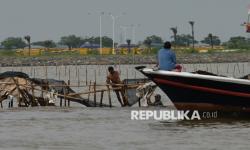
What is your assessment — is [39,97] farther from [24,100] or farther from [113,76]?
[113,76]

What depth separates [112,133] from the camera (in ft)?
64.1

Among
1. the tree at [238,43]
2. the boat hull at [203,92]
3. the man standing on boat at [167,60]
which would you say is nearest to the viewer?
the boat hull at [203,92]

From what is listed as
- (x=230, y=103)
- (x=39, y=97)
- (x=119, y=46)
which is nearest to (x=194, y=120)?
(x=230, y=103)

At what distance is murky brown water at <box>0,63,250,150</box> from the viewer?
17594 mm

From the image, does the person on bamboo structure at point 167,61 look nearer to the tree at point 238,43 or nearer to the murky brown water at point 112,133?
the murky brown water at point 112,133

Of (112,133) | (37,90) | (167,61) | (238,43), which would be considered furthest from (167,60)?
(238,43)

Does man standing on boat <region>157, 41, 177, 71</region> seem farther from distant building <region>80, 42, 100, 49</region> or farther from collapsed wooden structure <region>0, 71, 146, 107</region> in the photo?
distant building <region>80, 42, 100, 49</region>

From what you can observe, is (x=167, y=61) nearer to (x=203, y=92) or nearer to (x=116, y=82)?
(x=203, y=92)

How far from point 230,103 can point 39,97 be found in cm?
738

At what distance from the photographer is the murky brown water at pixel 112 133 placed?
17.6 meters

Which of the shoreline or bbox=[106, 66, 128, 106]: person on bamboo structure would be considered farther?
the shoreline

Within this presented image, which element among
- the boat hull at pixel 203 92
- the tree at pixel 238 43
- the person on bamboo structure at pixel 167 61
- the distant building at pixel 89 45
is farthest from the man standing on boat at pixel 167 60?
the distant building at pixel 89 45

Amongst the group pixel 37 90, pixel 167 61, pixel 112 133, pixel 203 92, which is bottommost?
pixel 112 133

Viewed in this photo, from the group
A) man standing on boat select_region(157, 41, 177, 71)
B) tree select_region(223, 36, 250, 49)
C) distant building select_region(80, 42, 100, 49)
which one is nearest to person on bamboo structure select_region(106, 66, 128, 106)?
man standing on boat select_region(157, 41, 177, 71)
